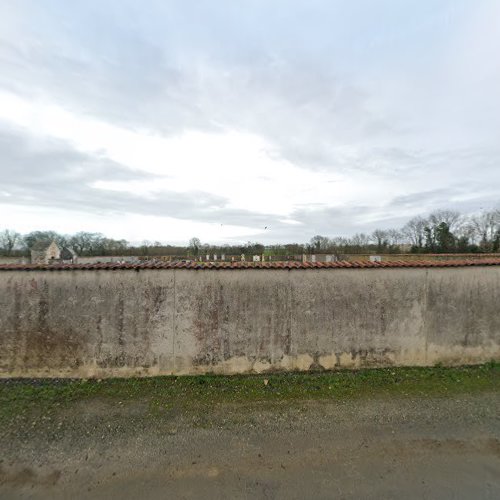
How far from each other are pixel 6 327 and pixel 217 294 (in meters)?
4.40

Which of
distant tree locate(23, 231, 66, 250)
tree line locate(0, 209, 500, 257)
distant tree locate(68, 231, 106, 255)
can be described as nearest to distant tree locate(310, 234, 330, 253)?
tree line locate(0, 209, 500, 257)

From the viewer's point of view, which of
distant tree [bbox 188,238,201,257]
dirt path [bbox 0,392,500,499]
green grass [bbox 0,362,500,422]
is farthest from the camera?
distant tree [bbox 188,238,201,257]

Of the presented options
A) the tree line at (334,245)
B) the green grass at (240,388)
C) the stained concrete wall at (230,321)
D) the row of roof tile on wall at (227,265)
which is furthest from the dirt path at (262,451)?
the tree line at (334,245)

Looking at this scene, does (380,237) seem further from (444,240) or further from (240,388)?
(240,388)

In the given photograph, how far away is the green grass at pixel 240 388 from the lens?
482 centimetres

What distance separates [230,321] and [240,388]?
1.31 metres

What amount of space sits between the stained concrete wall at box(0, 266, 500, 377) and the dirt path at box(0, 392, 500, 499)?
137 centimetres

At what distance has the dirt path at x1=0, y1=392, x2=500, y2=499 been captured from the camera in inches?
117

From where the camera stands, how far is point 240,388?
5.29 m

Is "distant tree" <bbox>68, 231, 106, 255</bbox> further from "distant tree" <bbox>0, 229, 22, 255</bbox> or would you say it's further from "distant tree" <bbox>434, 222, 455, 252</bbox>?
"distant tree" <bbox>434, 222, 455, 252</bbox>

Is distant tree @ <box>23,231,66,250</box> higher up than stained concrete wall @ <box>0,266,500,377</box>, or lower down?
higher up

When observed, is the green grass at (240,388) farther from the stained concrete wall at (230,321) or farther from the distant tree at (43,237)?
the distant tree at (43,237)

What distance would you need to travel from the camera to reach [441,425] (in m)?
4.03

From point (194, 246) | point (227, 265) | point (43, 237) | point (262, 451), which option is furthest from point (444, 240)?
point (43, 237)
